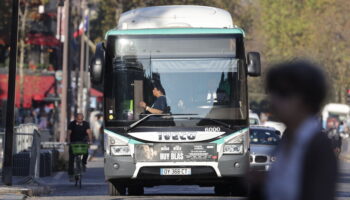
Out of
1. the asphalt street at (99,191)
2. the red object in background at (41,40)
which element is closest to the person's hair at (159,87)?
the asphalt street at (99,191)

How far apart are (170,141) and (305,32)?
259 feet

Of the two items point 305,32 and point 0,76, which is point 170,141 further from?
point 305,32

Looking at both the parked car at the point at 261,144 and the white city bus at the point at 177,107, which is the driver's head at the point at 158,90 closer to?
the white city bus at the point at 177,107

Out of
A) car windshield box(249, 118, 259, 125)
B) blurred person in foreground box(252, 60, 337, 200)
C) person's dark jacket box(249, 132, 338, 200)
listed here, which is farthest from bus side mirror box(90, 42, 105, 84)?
car windshield box(249, 118, 259, 125)

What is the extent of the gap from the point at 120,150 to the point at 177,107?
1.10 metres

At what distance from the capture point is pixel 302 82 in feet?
15.6

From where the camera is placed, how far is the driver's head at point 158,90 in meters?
17.2

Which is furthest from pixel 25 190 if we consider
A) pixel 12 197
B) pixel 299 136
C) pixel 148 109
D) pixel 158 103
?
pixel 299 136

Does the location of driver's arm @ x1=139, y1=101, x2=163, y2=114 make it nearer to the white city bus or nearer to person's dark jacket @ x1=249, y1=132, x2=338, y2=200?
the white city bus

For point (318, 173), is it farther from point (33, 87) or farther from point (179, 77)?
point (33, 87)

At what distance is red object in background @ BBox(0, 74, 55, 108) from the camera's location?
233 feet

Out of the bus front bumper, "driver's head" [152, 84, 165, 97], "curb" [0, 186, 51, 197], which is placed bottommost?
"curb" [0, 186, 51, 197]

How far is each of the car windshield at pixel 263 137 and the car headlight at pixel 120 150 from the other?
35.6ft

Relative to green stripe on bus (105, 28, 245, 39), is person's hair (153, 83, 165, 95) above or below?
below
